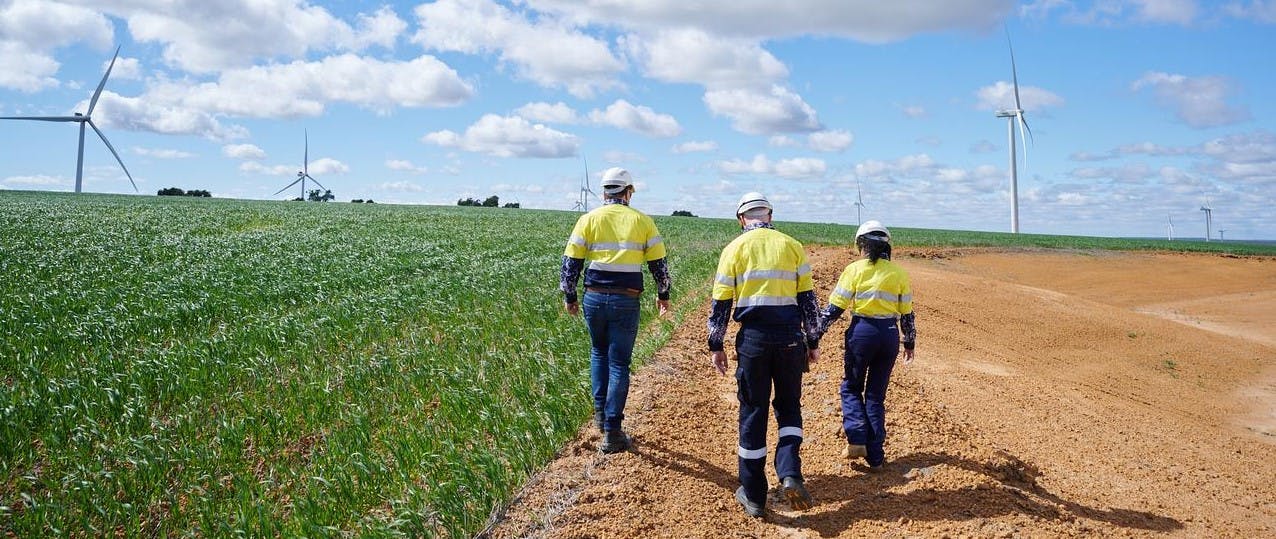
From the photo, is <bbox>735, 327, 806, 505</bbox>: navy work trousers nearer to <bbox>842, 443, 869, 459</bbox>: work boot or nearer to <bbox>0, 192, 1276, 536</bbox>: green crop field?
<bbox>842, 443, 869, 459</bbox>: work boot

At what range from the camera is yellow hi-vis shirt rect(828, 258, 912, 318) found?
20.1ft

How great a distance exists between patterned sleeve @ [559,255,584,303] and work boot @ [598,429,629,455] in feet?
3.76

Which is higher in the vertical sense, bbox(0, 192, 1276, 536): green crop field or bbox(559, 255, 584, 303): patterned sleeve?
bbox(559, 255, 584, 303): patterned sleeve

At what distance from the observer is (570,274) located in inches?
245

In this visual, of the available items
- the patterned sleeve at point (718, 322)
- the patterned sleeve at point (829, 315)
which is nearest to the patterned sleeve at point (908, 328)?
the patterned sleeve at point (829, 315)

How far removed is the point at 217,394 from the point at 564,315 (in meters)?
5.36

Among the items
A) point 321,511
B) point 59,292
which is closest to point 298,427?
point 321,511

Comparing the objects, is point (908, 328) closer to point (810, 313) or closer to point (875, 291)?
point (875, 291)

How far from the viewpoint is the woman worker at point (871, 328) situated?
20.1 feet

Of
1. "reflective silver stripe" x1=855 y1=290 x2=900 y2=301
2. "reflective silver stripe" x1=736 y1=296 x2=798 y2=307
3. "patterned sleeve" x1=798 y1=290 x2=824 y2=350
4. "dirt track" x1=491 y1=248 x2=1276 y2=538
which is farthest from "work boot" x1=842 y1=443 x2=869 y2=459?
"reflective silver stripe" x1=736 y1=296 x2=798 y2=307

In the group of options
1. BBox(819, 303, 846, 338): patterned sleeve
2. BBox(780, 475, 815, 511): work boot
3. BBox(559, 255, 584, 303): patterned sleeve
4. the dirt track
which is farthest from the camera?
BBox(559, 255, 584, 303): patterned sleeve

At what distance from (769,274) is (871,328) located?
1472mm

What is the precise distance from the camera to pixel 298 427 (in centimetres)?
715

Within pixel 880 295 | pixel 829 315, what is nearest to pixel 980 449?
pixel 880 295
